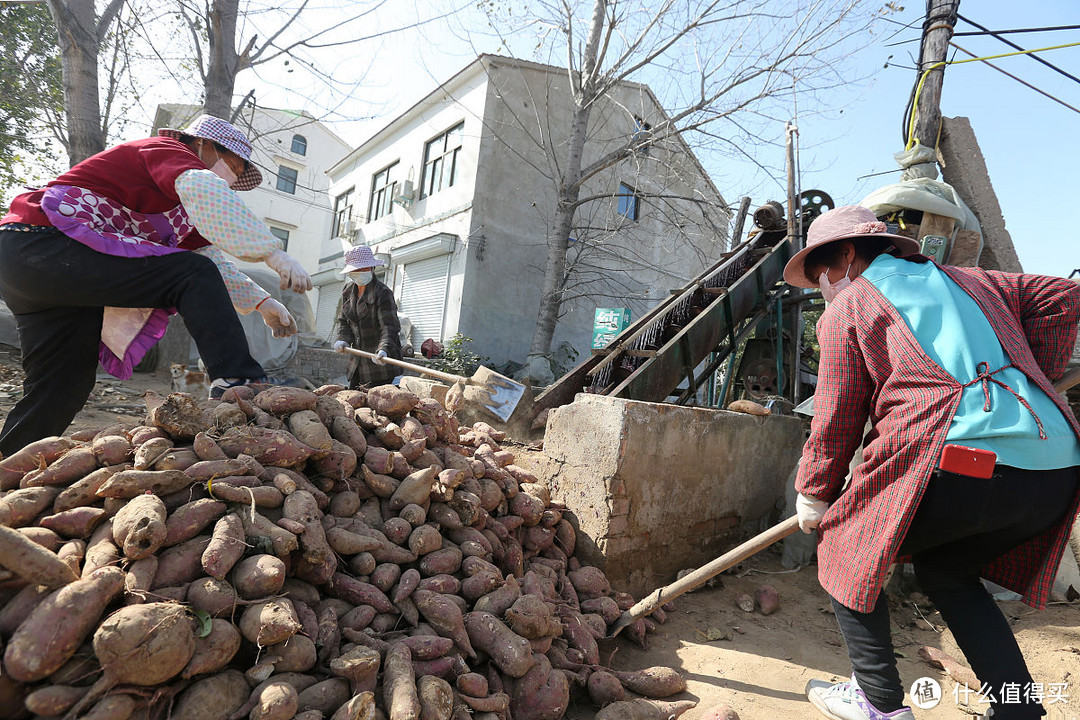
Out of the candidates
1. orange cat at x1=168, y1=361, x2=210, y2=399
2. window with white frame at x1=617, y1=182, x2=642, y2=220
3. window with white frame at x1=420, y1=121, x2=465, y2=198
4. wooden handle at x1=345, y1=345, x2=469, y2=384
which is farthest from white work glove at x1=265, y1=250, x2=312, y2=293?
window with white frame at x1=617, y1=182, x2=642, y2=220

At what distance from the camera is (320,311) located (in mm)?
18391

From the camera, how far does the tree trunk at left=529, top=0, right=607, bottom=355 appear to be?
9039mm

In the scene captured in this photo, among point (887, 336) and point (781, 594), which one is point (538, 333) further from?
point (887, 336)

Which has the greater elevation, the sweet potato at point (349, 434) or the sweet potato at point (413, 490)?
the sweet potato at point (349, 434)

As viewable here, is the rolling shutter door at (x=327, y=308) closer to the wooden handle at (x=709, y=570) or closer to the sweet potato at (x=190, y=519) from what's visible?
the wooden handle at (x=709, y=570)

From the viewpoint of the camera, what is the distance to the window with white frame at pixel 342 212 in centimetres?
Result: 1736

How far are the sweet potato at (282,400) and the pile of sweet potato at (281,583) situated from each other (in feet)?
0.04

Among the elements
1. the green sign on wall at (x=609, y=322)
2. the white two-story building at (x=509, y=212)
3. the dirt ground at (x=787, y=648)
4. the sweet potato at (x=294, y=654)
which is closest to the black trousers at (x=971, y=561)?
the dirt ground at (x=787, y=648)

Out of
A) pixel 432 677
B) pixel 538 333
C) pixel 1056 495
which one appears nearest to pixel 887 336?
pixel 1056 495

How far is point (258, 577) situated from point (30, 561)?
463 mm

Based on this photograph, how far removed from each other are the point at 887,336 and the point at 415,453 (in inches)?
A: 69.2

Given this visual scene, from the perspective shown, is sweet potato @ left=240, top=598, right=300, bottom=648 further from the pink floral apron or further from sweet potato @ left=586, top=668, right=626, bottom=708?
the pink floral apron

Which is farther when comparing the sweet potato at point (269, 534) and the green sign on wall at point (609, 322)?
the green sign on wall at point (609, 322)

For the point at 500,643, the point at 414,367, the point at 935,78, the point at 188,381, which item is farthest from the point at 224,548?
the point at 935,78
